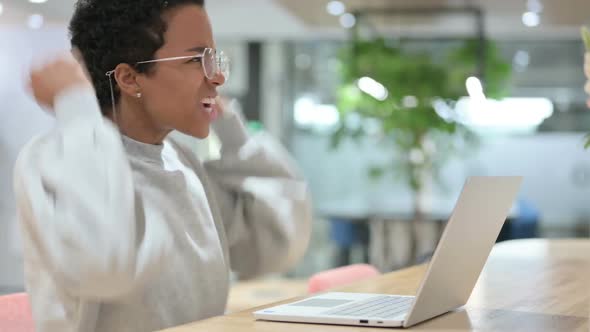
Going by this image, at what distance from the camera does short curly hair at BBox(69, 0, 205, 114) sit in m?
1.72

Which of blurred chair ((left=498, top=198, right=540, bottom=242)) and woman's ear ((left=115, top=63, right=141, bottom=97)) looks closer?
woman's ear ((left=115, top=63, right=141, bottom=97))

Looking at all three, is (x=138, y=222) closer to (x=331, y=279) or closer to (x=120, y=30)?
(x=120, y=30)

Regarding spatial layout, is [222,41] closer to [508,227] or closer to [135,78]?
[508,227]

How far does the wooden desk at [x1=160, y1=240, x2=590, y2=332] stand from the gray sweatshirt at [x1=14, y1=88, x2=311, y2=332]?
174 millimetres

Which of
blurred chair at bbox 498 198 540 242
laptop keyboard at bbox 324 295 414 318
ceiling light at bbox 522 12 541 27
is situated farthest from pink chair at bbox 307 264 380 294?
ceiling light at bbox 522 12 541 27

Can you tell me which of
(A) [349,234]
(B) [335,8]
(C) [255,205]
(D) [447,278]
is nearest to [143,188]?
(C) [255,205]

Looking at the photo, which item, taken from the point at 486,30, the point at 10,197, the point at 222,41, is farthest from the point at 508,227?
the point at 10,197

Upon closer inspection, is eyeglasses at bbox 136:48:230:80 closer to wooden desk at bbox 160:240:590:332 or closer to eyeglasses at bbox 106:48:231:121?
eyeglasses at bbox 106:48:231:121

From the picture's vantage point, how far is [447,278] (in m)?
1.40

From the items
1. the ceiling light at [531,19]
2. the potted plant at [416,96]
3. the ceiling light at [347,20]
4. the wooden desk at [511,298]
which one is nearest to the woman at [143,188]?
the wooden desk at [511,298]

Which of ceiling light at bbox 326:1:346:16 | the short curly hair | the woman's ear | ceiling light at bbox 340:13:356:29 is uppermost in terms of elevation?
ceiling light at bbox 326:1:346:16

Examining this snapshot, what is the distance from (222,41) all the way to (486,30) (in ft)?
8.01

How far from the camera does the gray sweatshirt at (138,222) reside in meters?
1.41

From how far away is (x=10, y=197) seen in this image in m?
4.58
